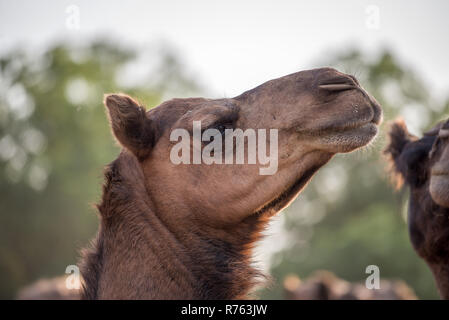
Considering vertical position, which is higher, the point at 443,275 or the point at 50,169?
the point at 443,275

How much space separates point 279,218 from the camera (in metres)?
4.43

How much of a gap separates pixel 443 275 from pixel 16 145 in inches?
1122

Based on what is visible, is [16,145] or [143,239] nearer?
[143,239]

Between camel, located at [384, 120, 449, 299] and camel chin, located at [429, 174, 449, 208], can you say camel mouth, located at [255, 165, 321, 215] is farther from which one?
camel, located at [384, 120, 449, 299]

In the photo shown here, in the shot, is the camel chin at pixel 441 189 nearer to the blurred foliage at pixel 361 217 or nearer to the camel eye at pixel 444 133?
the camel eye at pixel 444 133

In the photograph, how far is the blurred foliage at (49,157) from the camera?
27.8 metres

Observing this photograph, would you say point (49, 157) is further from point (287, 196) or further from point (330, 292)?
point (287, 196)

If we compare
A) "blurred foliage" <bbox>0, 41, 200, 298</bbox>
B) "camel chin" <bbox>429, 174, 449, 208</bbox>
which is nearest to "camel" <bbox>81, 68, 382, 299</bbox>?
"camel chin" <bbox>429, 174, 449, 208</bbox>

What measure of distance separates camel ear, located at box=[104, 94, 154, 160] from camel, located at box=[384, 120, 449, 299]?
94.8 inches

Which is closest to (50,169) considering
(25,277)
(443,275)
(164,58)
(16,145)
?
(16,145)

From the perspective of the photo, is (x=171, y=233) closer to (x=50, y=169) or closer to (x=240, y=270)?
(x=240, y=270)

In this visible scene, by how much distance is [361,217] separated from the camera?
85.0 ft
